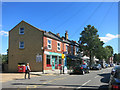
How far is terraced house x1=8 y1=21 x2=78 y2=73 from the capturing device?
25.4 meters

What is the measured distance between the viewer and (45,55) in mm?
25609

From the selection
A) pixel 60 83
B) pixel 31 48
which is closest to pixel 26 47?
pixel 31 48

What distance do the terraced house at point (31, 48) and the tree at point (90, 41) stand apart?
11025 mm

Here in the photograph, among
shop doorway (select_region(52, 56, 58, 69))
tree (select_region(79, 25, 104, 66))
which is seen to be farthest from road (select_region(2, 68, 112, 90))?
tree (select_region(79, 25, 104, 66))

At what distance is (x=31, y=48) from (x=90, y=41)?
16.3m

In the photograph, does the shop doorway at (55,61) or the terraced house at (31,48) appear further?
the shop doorway at (55,61)

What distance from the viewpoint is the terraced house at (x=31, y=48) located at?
2544cm

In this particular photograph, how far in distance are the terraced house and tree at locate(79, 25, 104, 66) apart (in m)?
11.0

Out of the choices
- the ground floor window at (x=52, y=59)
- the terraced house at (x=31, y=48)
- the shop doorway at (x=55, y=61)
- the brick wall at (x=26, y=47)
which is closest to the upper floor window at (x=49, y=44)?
the terraced house at (x=31, y=48)

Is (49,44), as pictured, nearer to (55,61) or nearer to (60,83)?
(55,61)

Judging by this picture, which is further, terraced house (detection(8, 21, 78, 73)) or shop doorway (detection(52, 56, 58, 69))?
shop doorway (detection(52, 56, 58, 69))

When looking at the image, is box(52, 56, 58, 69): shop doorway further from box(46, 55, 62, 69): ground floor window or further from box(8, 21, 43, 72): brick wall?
box(8, 21, 43, 72): brick wall

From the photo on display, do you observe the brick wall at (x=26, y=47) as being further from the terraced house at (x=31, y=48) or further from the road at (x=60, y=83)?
the road at (x=60, y=83)

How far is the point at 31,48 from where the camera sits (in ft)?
86.4
